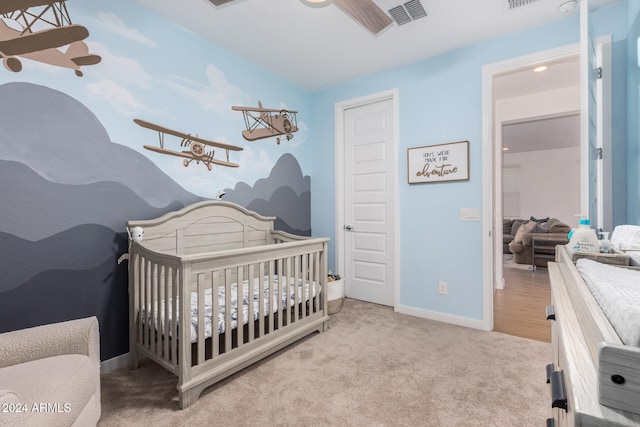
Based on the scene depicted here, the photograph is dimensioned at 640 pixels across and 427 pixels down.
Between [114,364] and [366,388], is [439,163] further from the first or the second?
[114,364]

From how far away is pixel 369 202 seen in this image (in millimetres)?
3297

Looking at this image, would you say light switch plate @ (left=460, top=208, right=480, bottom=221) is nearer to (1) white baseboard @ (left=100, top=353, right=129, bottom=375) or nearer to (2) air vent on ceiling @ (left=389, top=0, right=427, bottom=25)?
(2) air vent on ceiling @ (left=389, top=0, right=427, bottom=25)

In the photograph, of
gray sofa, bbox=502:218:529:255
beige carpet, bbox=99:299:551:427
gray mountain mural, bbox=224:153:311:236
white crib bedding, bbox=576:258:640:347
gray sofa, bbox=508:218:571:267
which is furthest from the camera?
gray sofa, bbox=502:218:529:255

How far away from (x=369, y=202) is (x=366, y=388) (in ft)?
6.38

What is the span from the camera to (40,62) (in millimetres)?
1680

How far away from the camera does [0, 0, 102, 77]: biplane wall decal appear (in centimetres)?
125

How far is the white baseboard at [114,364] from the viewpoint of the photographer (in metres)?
1.91

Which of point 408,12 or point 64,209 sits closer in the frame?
point 64,209

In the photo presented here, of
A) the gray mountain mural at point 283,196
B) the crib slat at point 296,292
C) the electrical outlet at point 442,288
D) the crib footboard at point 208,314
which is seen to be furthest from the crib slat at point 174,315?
the electrical outlet at point 442,288

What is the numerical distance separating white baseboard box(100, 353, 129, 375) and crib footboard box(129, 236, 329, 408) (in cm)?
10

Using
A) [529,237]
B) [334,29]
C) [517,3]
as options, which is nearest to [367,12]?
[334,29]

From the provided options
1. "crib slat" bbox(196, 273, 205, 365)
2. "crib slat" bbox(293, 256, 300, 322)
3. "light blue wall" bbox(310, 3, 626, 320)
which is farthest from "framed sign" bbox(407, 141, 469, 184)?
"crib slat" bbox(196, 273, 205, 365)

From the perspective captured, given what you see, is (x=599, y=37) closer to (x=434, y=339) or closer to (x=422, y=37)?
(x=422, y=37)

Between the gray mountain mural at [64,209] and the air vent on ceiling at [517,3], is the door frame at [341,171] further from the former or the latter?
the gray mountain mural at [64,209]
